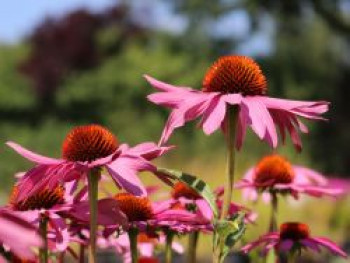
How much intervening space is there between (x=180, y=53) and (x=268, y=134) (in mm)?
14020

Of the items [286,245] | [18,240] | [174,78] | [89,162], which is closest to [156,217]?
[89,162]

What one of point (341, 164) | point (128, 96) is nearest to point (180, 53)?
point (128, 96)

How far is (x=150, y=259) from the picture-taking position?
1056 millimetres

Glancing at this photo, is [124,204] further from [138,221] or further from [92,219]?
[92,219]

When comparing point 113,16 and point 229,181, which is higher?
point 113,16

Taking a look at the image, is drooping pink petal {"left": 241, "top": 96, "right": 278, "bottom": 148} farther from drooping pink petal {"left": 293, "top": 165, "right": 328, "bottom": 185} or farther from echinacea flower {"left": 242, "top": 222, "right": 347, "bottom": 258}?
drooping pink petal {"left": 293, "top": 165, "right": 328, "bottom": 185}

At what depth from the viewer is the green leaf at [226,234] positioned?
72cm

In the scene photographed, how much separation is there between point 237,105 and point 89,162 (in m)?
0.15

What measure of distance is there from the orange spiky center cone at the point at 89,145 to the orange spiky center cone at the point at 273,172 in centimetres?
41

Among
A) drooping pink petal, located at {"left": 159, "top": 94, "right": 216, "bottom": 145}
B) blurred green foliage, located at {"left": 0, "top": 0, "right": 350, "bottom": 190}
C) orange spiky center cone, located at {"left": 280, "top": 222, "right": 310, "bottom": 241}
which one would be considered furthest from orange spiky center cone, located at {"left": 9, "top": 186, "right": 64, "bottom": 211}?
blurred green foliage, located at {"left": 0, "top": 0, "right": 350, "bottom": 190}

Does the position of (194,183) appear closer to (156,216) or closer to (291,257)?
(156,216)

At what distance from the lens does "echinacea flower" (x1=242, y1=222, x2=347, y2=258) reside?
3.18 ft

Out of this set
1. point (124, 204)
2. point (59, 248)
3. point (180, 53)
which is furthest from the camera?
point (180, 53)

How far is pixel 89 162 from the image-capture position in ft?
2.56
